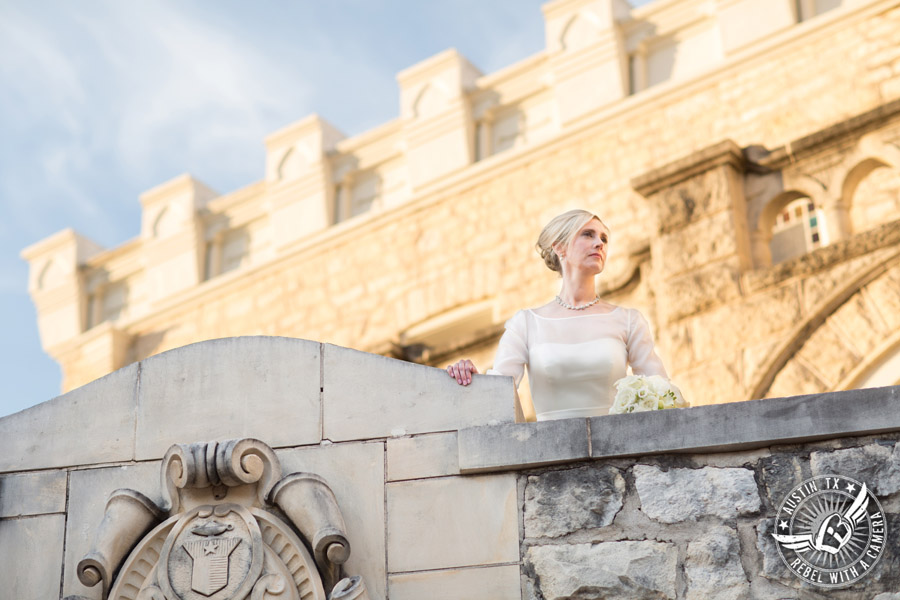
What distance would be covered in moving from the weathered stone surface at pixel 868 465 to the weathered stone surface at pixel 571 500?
25.5 inches

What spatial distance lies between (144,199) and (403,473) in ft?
34.9

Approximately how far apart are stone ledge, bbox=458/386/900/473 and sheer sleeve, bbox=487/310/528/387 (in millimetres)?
605

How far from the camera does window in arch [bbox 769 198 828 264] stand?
9.77m

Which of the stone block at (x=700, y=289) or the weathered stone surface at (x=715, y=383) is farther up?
the stone block at (x=700, y=289)

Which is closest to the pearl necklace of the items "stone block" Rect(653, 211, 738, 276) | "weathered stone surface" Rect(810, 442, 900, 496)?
"weathered stone surface" Rect(810, 442, 900, 496)

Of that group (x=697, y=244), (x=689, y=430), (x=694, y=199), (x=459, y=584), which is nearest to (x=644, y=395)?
(x=689, y=430)

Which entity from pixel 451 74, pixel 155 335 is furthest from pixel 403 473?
pixel 155 335

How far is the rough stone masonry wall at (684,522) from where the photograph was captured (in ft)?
14.5

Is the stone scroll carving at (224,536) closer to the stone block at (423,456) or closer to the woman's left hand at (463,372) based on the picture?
the stone block at (423,456)

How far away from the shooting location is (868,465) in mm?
4434

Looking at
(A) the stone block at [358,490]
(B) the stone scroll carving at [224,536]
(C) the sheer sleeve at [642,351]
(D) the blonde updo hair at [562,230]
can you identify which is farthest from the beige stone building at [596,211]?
(B) the stone scroll carving at [224,536]

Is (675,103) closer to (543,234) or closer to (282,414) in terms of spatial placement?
(543,234)

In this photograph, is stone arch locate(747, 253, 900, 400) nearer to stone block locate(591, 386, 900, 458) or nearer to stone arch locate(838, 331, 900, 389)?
stone arch locate(838, 331, 900, 389)

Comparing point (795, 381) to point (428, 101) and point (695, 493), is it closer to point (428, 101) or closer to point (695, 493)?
point (695, 493)
